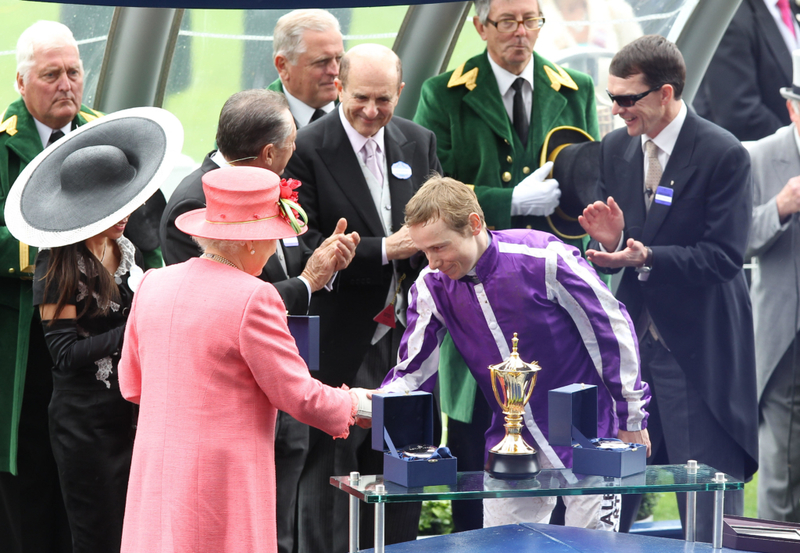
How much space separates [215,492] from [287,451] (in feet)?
4.06

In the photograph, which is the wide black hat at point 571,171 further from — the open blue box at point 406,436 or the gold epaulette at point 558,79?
the open blue box at point 406,436

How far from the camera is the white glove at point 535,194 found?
15.3 feet

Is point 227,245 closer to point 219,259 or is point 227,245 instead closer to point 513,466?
point 219,259

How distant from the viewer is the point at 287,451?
408 cm

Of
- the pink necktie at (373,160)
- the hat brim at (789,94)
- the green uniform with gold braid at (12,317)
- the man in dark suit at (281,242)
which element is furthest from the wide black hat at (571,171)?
the green uniform with gold braid at (12,317)

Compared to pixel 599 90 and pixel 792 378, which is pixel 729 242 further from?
pixel 599 90

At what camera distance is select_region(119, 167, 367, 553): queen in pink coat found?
2.81 meters

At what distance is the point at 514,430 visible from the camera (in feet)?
10.3

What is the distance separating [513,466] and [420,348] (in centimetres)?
69

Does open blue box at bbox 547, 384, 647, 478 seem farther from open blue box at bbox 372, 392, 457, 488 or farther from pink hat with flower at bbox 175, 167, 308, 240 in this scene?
pink hat with flower at bbox 175, 167, 308, 240

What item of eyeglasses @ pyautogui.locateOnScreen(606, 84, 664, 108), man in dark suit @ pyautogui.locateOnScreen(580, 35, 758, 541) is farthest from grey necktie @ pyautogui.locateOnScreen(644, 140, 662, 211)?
eyeglasses @ pyautogui.locateOnScreen(606, 84, 664, 108)

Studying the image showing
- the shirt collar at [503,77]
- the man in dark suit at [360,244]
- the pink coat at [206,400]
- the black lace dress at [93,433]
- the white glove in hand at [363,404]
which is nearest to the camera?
the pink coat at [206,400]

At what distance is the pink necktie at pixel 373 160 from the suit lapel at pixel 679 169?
1478 mm

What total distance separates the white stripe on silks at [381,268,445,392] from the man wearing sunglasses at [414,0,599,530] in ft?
3.57
